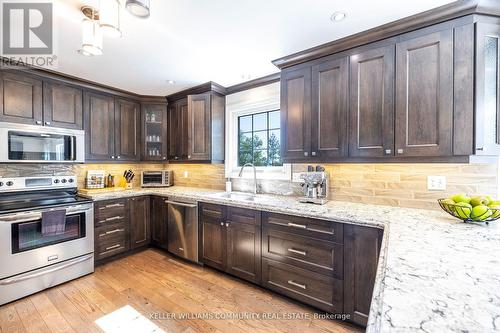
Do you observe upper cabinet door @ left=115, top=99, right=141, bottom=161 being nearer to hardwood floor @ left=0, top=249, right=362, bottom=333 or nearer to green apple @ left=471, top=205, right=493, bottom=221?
hardwood floor @ left=0, top=249, right=362, bottom=333

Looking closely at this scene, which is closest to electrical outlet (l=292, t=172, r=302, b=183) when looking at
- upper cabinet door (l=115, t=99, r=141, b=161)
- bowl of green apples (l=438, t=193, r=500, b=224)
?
bowl of green apples (l=438, t=193, r=500, b=224)

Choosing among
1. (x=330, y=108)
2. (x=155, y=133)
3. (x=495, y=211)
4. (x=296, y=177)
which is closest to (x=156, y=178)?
(x=155, y=133)

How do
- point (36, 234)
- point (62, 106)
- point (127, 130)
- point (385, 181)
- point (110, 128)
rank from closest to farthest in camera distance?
point (385, 181) < point (36, 234) < point (62, 106) < point (110, 128) < point (127, 130)

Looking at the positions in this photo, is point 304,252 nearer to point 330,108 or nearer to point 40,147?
point 330,108

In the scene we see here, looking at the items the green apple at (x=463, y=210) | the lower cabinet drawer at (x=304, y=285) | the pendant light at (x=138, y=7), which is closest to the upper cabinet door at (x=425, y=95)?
the green apple at (x=463, y=210)

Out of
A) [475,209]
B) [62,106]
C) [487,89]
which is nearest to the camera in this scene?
[475,209]

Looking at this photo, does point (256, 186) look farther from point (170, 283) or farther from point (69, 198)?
point (69, 198)

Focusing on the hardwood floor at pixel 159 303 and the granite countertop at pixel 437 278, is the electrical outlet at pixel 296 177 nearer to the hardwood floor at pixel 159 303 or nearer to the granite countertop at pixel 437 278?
the granite countertop at pixel 437 278

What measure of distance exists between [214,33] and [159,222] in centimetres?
261

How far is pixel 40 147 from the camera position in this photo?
2.56m

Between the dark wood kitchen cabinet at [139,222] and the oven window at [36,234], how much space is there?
653 mm

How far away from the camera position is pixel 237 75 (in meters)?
2.80

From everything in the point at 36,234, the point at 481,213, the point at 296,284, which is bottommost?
the point at 296,284

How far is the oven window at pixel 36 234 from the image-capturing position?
2.11 metres
